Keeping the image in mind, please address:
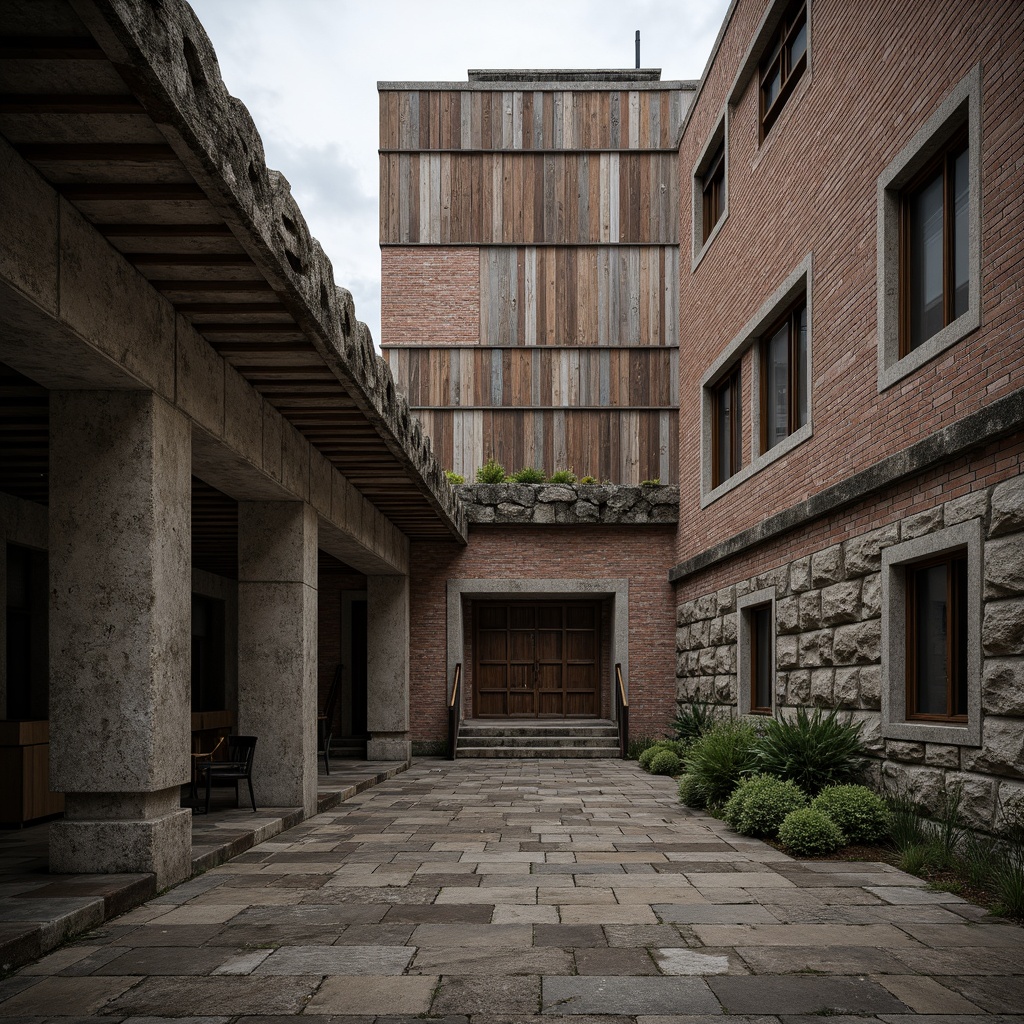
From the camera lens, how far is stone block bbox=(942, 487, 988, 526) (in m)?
7.15

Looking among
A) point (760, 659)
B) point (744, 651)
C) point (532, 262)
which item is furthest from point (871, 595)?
point (532, 262)

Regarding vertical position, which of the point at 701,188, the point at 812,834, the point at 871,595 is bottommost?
the point at 812,834

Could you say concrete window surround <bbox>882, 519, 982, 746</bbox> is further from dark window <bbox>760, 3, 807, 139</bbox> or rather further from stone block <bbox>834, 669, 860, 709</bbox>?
dark window <bbox>760, 3, 807, 139</bbox>

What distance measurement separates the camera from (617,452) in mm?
22453

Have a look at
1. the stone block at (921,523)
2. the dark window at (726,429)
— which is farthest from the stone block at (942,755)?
the dark window at (726,429)

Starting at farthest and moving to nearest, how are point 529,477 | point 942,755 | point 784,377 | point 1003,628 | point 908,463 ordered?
point 529,477
point 784,377
point 908,463
point 942,755
point 1003,628

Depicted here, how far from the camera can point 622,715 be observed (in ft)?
58.1

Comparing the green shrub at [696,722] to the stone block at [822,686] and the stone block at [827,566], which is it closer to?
the stone block at [822,686]

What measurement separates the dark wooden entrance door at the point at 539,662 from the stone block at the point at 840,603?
33.1ft

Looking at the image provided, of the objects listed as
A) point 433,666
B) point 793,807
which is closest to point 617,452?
point 433,666

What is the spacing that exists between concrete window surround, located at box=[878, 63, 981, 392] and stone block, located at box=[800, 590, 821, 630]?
93.7 inches

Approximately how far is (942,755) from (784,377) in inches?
223

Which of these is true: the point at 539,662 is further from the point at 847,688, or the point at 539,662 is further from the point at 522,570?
the point at 847,688

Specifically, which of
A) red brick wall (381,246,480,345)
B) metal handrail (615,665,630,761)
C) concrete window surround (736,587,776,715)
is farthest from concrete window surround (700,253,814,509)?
red brick wall (381,246,480,345)
